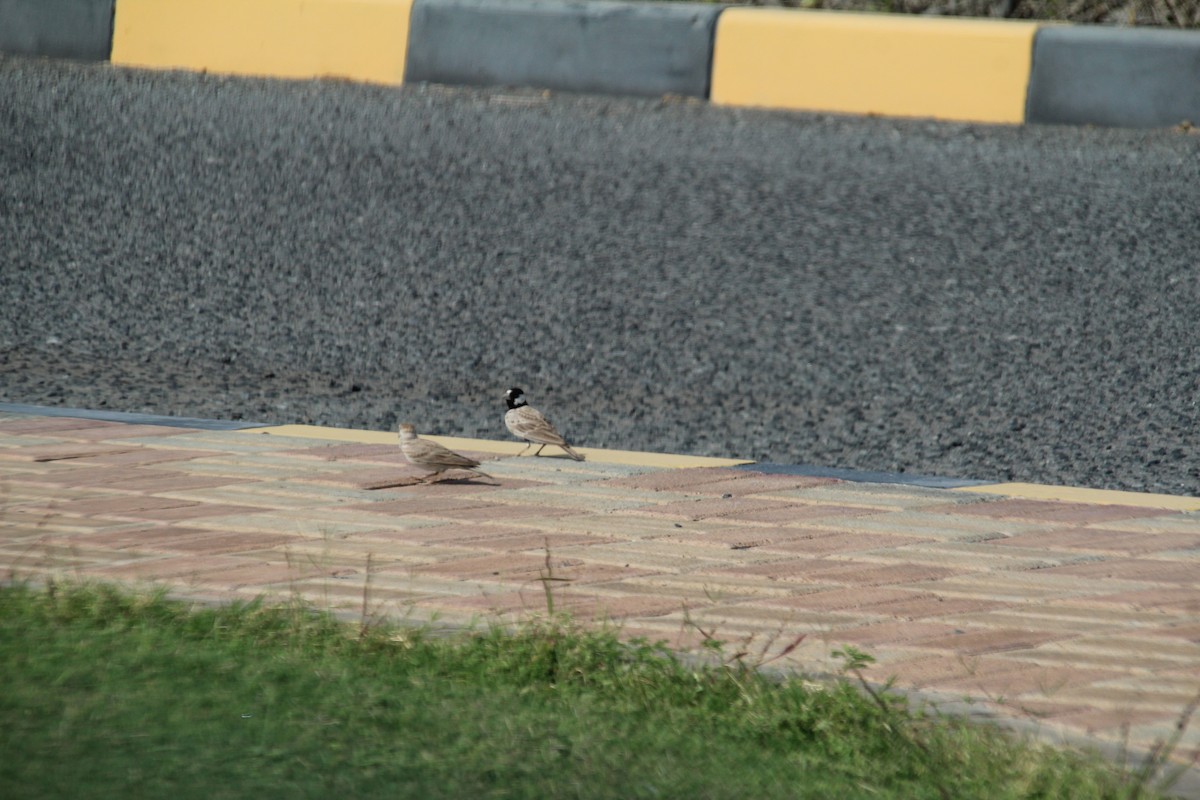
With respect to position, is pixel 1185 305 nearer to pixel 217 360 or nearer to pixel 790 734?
pixel 217 360

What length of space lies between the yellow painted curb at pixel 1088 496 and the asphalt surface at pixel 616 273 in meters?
0.34

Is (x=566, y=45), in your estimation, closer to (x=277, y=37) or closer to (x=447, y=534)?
(x=277, y=37)

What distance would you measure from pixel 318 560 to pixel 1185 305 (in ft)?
16.0

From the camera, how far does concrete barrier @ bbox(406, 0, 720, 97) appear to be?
10312 mm

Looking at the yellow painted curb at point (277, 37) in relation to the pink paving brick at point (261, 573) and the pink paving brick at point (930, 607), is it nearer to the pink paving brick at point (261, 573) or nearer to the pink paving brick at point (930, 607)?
the pink paving brick at point (261, 573)

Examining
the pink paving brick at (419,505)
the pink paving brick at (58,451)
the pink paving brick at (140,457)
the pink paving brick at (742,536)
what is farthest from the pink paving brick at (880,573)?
the pink paving brick at (58,451)

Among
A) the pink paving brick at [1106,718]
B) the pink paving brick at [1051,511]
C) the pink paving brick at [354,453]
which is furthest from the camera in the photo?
the pink paving brick at [354,453]

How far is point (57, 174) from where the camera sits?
8969 millimetres

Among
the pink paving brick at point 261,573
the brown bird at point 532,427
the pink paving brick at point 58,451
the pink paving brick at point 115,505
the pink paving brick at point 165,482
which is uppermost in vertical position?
the brown bird at point 532,427

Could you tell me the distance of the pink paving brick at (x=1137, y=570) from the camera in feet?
13.9

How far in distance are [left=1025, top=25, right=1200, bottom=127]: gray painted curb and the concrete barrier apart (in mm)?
2181

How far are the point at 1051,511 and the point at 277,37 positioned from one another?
24.5ft

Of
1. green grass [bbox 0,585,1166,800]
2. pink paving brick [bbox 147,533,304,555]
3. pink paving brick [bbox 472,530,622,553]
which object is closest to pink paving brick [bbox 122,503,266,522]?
pink paving brick [bbox 147,533,304,555]

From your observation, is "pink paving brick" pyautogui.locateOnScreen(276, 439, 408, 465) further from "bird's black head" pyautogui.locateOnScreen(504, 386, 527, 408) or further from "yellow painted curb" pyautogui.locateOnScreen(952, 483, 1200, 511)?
"yellow painted curb" pyautogui.locateOnScreen(952, 483, 1200, 511)
